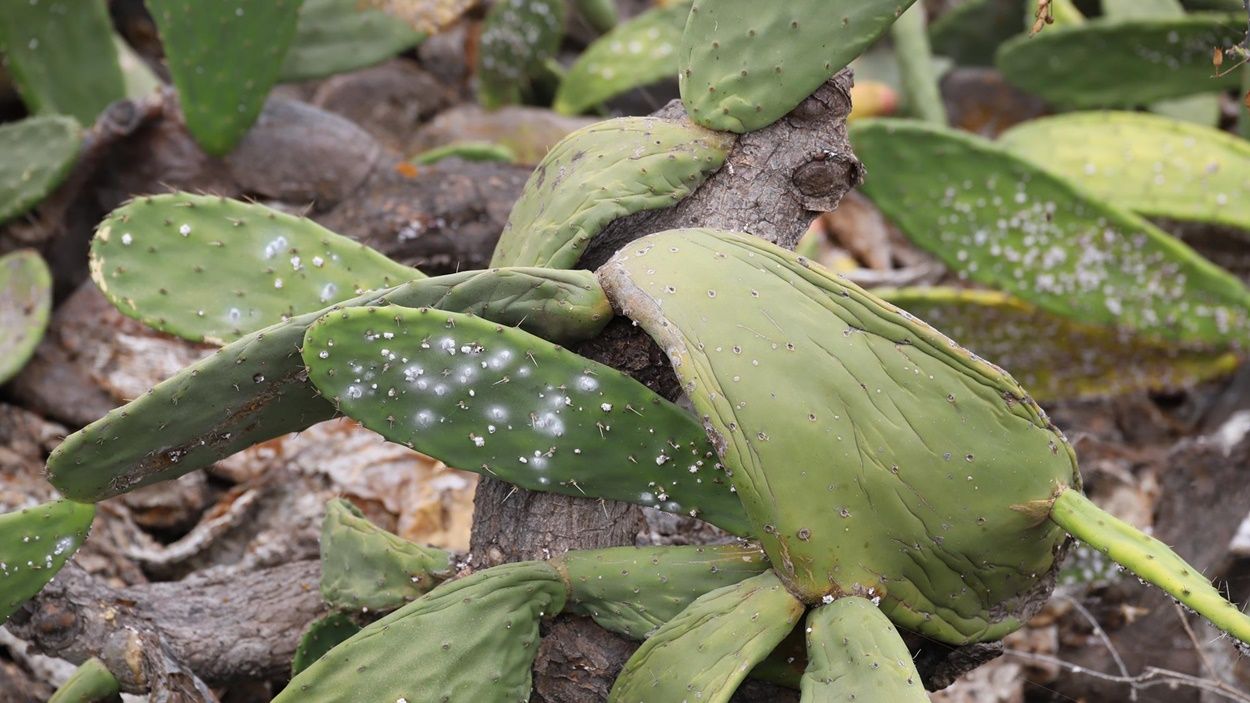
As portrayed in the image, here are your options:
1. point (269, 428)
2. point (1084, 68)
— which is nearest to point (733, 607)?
point (269, 428)

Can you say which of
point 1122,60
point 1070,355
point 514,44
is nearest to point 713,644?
point 1070,355

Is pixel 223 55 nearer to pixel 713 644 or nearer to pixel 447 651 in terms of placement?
pixel 447 651

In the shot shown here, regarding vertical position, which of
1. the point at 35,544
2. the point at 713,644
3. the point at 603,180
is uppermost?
the point at 603,180

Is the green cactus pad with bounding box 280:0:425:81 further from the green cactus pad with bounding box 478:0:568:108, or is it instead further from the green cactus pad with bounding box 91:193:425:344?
the green cactus pad with bounding box 91:193:425:344

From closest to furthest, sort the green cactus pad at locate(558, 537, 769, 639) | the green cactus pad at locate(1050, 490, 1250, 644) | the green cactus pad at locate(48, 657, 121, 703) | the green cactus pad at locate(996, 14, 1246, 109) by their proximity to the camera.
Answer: the green cactus pad at locate(1050, 490, 1250, 644) → the green cactus pad at locate(558, 537, 769, 639) → the green cactus pad at locate(48, 657, 121, 703) → the green cactus pad at locate(996, 14, 1246, 109)

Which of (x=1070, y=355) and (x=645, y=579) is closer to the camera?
(x=645, y=579)

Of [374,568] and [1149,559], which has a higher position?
[1149,559]

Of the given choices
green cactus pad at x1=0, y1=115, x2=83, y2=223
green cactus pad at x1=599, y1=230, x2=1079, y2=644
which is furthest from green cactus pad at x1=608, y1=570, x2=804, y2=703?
green cactus pad at x1=0, y1=115, x2=83, y2=223

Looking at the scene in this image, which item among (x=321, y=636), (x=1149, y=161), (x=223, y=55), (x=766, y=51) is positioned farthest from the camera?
(x=1149, y=161)
